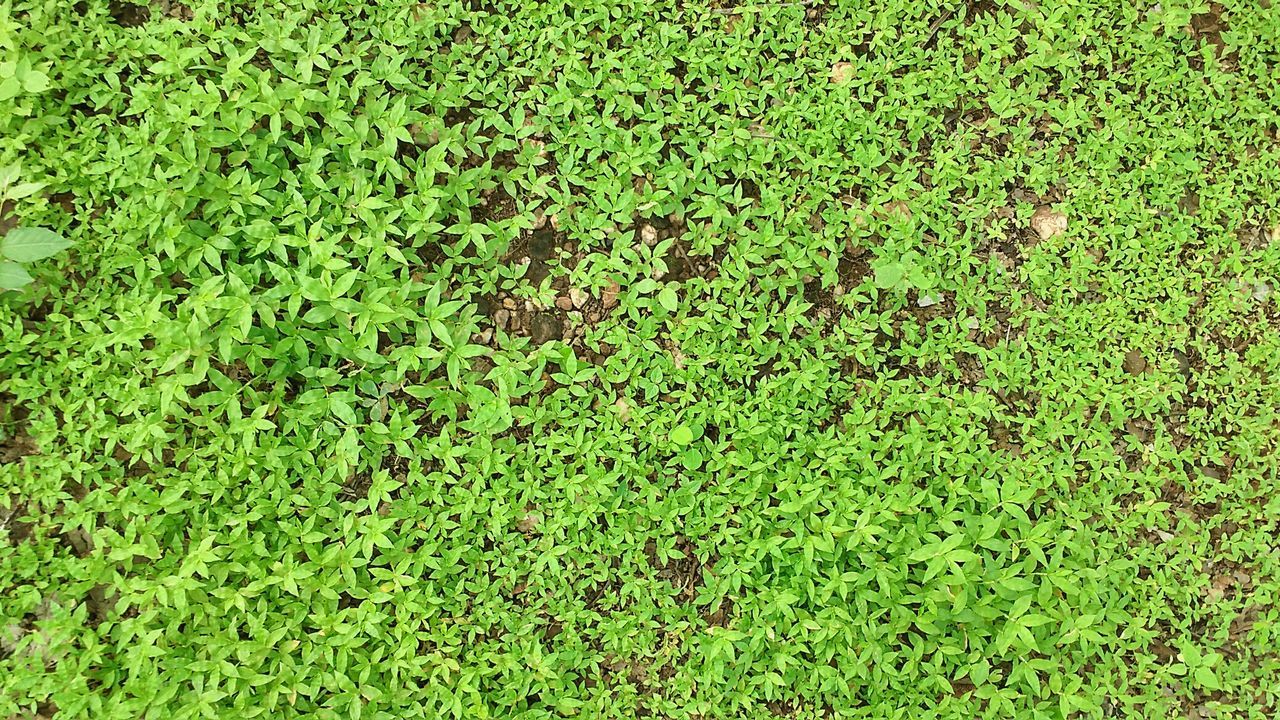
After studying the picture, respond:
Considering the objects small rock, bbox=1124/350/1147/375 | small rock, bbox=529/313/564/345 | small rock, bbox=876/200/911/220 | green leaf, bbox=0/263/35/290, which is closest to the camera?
green leaf, bbox=0/263/35/290

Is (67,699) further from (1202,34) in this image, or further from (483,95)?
(1202,34)

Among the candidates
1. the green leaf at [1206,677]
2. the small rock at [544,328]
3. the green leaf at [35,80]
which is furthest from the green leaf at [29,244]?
the green leaf at [1206,677]

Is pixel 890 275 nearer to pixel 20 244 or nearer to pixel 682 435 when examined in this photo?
pixel 682 435

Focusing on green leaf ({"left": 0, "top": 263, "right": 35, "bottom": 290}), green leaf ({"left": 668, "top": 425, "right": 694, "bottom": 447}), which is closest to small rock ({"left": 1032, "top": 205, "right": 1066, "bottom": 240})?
green leaf ({"left": 668, "top": 425, "right": 694, "bottom": 447})

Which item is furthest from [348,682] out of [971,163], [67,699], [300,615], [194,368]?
[971,163]

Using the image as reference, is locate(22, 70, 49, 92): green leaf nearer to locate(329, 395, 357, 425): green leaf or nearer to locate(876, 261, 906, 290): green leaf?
locate(329, 395, 357, 425): green leaf

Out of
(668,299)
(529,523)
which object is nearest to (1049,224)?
(668,299)
